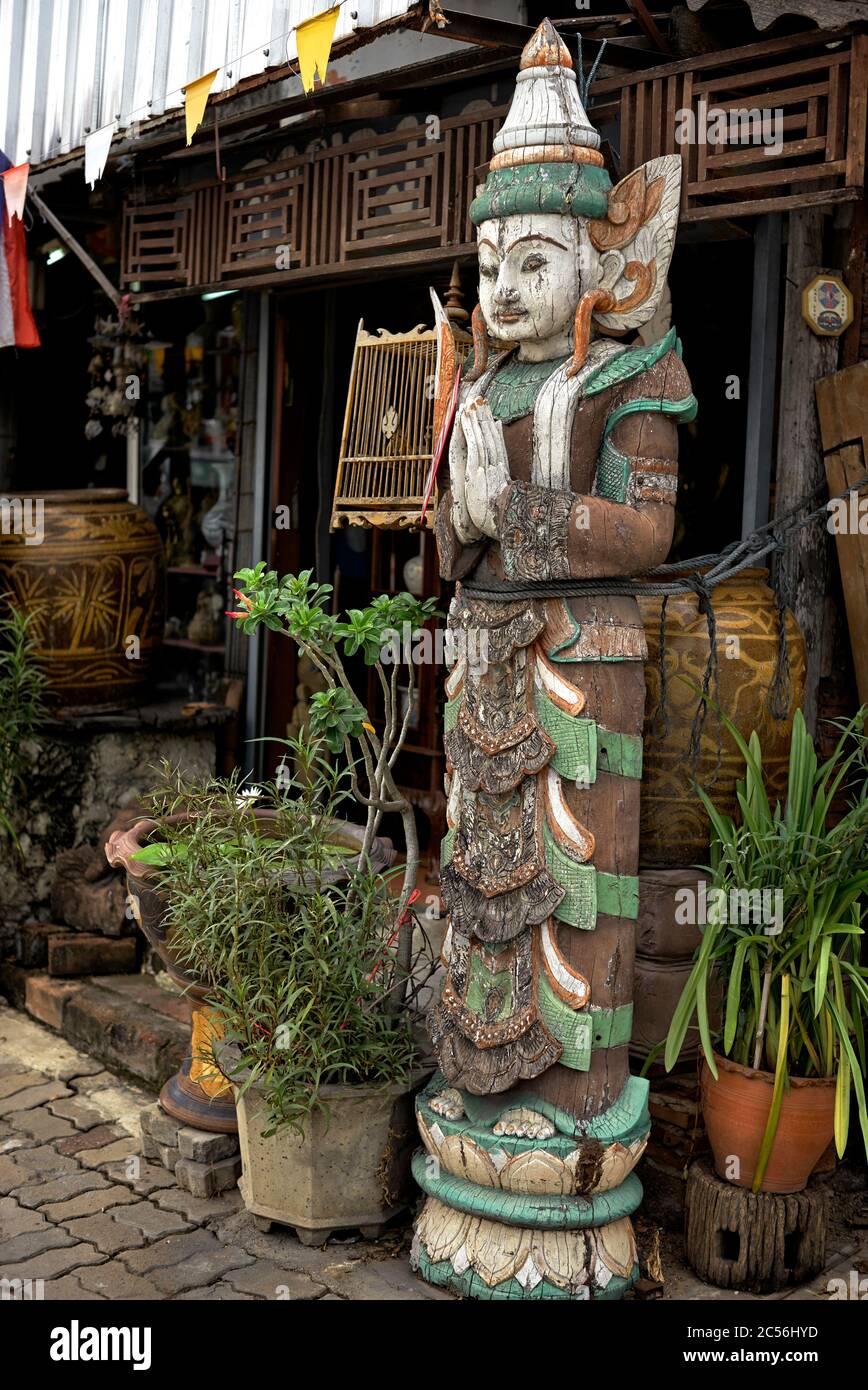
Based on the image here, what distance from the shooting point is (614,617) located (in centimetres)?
385

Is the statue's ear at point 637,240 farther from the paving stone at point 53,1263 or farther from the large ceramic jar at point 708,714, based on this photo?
the paving stone at point 53,1263

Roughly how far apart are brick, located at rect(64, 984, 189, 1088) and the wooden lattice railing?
9.23ft

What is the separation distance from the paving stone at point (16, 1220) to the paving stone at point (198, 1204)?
1.16 ft

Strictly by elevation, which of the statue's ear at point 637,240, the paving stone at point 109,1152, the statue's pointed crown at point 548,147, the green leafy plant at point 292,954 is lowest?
the paving stone at point 109,1152

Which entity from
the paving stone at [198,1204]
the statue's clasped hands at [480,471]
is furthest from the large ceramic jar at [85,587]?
the statue's clasped hands at [480,471]

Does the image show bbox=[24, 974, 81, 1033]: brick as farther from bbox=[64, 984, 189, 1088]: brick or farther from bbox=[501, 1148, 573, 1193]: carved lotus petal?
bbox=[501, 1148, 573, 1193]: carved lotus petal

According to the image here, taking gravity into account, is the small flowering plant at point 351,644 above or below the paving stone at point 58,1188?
above

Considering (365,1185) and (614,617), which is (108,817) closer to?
(365,1185)

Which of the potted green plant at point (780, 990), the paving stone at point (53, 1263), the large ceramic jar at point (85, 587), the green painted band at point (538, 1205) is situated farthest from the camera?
the large ceramic jar at point (85, 587)

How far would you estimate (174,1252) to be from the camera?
4250 mm

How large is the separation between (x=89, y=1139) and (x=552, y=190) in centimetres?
338

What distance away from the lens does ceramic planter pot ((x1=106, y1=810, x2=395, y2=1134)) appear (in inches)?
178

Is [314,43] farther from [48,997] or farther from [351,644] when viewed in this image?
[48,997]

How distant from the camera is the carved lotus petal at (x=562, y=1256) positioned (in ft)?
12.4
